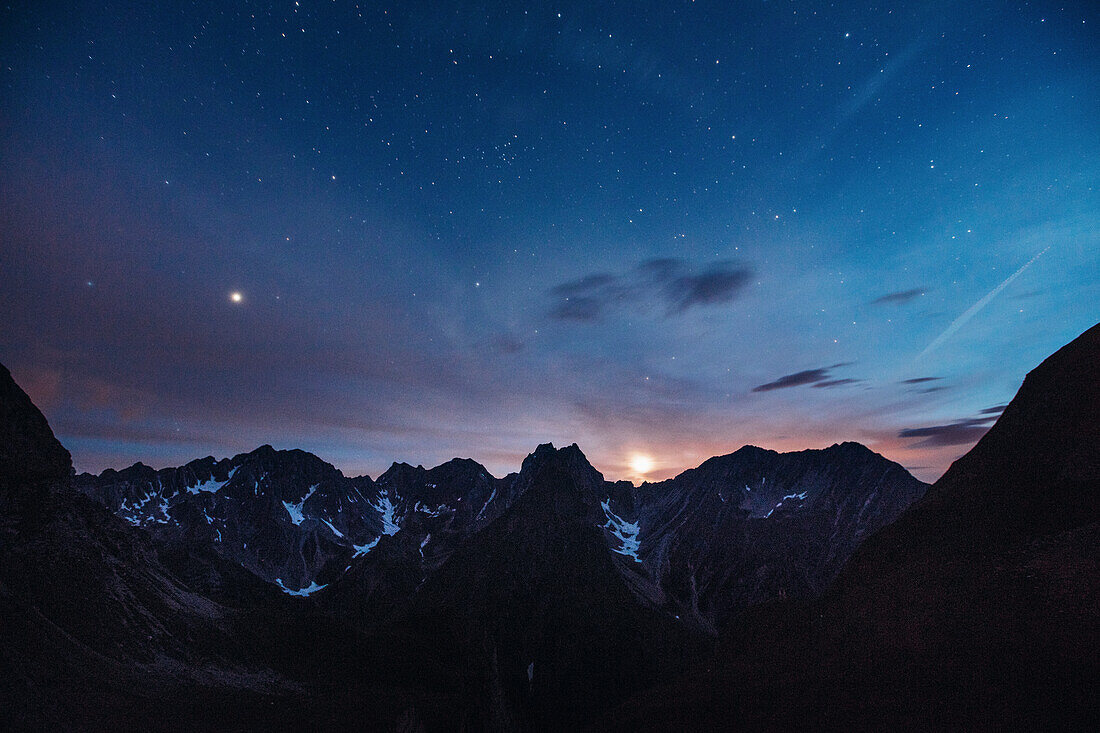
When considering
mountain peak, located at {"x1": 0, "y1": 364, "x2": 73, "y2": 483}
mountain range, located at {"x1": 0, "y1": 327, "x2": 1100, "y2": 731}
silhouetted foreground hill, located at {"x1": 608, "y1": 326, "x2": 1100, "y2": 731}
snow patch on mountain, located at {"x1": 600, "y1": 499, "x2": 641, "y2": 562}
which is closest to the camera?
silhouetted foreground hill, located at {"x1": 608, "y1": 326, "x2": 1100, "y2": 731}

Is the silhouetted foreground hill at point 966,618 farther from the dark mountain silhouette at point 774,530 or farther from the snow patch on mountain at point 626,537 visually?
the snow patch on mountain at point 626,537

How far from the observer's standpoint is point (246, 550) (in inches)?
6471

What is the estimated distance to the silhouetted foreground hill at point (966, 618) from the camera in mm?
20031

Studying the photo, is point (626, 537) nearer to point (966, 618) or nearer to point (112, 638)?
point (112, 638)

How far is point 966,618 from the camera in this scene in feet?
83.6

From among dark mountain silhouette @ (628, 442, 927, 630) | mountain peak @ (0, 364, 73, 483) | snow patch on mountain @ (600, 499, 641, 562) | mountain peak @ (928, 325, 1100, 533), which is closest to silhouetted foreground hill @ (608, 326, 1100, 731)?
mountain peak @ (928, 325, 1100, 533)

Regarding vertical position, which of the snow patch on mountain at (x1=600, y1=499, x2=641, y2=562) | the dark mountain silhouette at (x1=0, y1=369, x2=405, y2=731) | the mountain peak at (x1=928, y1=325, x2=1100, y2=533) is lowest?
the snow patch on mountain at (x1=600, y1=499, x2=641, y2=562)

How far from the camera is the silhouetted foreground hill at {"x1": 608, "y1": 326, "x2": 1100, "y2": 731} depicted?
2003cm

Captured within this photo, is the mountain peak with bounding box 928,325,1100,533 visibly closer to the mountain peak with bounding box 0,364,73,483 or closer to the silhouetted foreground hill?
the silhouetted foreground hill

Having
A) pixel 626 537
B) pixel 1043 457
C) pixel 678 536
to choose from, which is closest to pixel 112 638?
pixel 1043 457

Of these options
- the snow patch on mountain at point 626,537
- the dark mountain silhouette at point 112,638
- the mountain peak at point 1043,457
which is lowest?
the snow patch on mountain at point 626,537

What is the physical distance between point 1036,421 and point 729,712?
36.4 meters

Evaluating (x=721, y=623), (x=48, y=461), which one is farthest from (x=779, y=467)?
(x=48, y=461)

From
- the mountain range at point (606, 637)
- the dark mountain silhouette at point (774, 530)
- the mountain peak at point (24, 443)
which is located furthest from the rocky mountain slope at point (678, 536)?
the mountain peak at point (24, 443)
